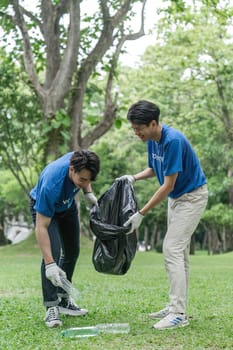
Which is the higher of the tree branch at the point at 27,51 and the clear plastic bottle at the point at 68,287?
the tree branch at the point at 27,51

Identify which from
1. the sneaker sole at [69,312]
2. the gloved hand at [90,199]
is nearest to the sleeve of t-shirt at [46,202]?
the gloved hand at [90,199]

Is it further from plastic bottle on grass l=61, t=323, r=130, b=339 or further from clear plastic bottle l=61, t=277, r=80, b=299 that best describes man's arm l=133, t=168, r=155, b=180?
plastic bottle on grass l=61, t=323, r=130, b=339

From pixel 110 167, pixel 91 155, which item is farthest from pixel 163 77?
pixel 91 155

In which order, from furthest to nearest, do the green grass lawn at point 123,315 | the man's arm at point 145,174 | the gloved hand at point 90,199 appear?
the man's arm at point 145,174, the gloved hand at point 90,199, the green grass lawn at point 123,315

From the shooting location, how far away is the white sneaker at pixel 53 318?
4547 mm

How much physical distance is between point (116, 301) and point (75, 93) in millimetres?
9069

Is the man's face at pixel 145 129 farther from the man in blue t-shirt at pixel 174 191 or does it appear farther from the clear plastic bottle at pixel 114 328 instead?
the clear plastic bottle at pixel 114 328

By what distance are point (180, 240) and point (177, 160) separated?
616mm

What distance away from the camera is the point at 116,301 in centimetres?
604

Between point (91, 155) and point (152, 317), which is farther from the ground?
point (91, 155)

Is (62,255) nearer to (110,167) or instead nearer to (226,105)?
(226,105)

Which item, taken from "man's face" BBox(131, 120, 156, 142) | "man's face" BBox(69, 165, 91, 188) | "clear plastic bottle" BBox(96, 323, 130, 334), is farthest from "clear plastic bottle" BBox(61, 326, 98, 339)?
"man's face" BBox(131, 120, 156, 142)

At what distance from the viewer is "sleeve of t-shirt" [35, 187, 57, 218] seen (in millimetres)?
4320

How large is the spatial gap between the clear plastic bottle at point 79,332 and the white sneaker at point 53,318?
29 cm
